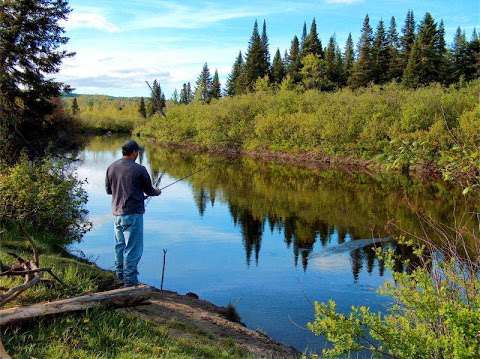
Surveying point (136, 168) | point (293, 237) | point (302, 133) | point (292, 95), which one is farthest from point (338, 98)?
point (136, 168)

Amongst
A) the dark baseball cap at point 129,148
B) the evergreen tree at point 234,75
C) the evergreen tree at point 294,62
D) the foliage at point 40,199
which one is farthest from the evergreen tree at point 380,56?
the dark baseball cap at point 129,148

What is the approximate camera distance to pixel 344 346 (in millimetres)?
4824

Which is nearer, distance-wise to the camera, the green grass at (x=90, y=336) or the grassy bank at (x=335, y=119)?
the green grass at (x=90, y=336)

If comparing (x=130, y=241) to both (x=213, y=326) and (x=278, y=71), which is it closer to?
(x=213, y=326)

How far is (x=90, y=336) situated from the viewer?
5.20 metres

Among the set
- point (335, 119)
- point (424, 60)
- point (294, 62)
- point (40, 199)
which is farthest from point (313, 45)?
point (40, 199)

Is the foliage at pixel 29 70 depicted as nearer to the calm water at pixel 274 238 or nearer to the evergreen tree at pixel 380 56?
the calm water at pixel 274 238

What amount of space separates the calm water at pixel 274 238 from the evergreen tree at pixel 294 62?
156 ft

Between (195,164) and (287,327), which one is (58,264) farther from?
(195,164)

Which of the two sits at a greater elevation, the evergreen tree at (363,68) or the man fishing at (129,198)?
the evergreen tree at (363,68)

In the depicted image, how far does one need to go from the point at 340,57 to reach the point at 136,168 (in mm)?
85407

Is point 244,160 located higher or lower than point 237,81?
lower

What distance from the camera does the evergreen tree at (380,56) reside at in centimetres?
7288

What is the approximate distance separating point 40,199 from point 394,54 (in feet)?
226
